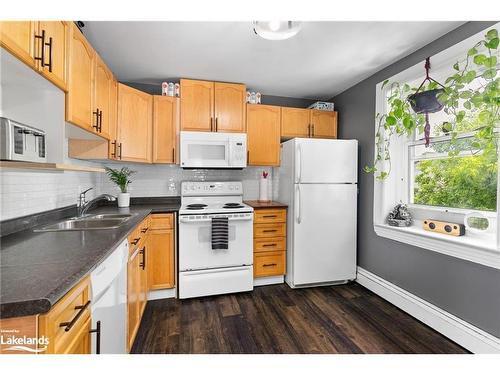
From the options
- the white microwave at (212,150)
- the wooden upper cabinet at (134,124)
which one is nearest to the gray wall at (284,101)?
the wooden upper cabinet at (134,124)

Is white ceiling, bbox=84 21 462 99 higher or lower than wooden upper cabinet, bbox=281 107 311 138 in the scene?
higher

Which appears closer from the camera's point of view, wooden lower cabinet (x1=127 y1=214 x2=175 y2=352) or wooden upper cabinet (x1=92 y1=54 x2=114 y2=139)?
wooden upper cabinet (x1=92 y1=54 x2=114 y2=139)

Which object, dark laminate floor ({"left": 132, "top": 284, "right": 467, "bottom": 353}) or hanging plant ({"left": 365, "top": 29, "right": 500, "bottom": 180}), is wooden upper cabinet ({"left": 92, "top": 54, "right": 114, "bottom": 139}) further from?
hanging plant ({"left": 365, "top": 29, "right": 500, "bottom": 180})

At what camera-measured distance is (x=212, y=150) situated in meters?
2.77

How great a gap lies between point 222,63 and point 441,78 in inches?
78.6

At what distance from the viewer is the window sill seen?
1.61 metres

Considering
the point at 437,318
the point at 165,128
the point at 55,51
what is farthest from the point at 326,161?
the point at 55,51

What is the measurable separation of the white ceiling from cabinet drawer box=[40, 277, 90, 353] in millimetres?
1892

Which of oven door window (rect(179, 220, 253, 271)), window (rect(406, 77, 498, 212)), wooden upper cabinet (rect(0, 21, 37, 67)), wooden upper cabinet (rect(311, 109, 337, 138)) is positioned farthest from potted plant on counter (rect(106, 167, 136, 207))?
window (rect(406, 77, 498, 212))

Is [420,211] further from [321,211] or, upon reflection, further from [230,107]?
[230,107]

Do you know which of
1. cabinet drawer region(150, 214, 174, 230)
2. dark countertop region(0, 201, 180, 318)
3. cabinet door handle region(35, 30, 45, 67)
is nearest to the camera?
dark countertop region(0, 201, 180, 318)

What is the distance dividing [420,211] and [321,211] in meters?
0.93

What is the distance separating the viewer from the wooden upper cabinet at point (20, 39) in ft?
2.97

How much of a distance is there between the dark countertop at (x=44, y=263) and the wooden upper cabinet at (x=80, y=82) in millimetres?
697
